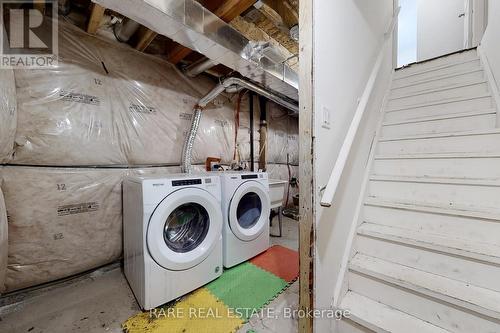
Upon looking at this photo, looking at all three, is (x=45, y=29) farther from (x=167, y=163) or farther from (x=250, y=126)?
(x=250, y=126)

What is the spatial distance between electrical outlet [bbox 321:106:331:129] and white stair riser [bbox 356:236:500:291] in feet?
Result: 2.55

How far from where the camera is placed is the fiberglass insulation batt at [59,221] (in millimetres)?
1389

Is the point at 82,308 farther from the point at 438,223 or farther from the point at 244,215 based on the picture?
the point at 438,223

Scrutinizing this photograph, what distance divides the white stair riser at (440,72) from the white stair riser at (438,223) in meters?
1.75

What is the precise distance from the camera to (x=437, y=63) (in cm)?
237

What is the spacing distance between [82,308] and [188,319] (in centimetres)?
74

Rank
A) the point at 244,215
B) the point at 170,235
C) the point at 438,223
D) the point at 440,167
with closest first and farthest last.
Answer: the point at 438,223 < the point at 440,167 < the point at 170,235 < the point at 244,215

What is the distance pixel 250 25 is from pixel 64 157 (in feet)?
7.00

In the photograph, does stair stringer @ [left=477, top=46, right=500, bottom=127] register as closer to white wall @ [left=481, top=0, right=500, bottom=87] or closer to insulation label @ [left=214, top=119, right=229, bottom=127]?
white wall @ [left=481, top=0, right=500, bottom=87]

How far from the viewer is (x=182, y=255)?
1.49 m

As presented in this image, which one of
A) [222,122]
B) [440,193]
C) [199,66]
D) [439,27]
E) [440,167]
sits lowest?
[440,193]

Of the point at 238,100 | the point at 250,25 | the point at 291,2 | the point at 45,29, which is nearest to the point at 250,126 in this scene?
the point at 238,100

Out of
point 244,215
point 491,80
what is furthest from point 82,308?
point 491,80

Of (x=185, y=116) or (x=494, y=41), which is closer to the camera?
(x=494, y=41)
